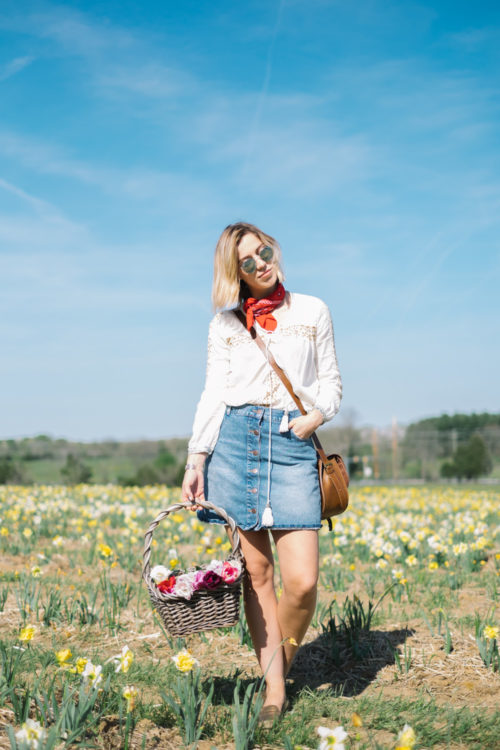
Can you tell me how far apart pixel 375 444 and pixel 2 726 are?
2850 centimetres

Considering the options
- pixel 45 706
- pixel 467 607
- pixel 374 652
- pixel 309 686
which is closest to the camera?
pixel 45 706

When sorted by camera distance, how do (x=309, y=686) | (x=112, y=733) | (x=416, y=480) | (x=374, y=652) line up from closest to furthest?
(x=112, y=733) < (x=309, y=686) < (x=374, y=652) < (x=416, y=480)

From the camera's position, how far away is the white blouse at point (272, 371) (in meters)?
3.10

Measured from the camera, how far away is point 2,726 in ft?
8.23

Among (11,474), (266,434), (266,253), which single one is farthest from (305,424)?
(11,474)

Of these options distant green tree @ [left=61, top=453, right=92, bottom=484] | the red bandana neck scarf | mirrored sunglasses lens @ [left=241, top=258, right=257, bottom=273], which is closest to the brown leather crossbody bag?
the red bandana neck scarf

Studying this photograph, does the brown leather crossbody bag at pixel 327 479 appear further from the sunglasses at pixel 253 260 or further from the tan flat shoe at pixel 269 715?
the tan flat shoe at pixel 269 715

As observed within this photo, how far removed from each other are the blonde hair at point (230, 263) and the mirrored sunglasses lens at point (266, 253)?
1.5 inches

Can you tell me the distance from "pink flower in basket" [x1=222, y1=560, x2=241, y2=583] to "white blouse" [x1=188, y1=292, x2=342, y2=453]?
21.4 inches

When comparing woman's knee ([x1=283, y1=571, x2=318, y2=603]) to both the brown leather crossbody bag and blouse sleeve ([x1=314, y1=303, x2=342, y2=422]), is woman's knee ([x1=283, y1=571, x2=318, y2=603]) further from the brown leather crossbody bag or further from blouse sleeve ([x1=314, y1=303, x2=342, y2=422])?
blouse sleeve ([x1=314, y1=303, x2=342, y2=422])

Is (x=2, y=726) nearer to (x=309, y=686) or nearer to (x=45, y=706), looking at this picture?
(x=45, y=706)

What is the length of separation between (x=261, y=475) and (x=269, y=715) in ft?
3.17

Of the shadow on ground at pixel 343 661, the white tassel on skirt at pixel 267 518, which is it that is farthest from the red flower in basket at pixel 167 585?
the shadow on ground at pixel 343 661

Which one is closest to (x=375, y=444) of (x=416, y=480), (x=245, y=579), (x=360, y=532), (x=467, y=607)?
(x=416, y=480)
